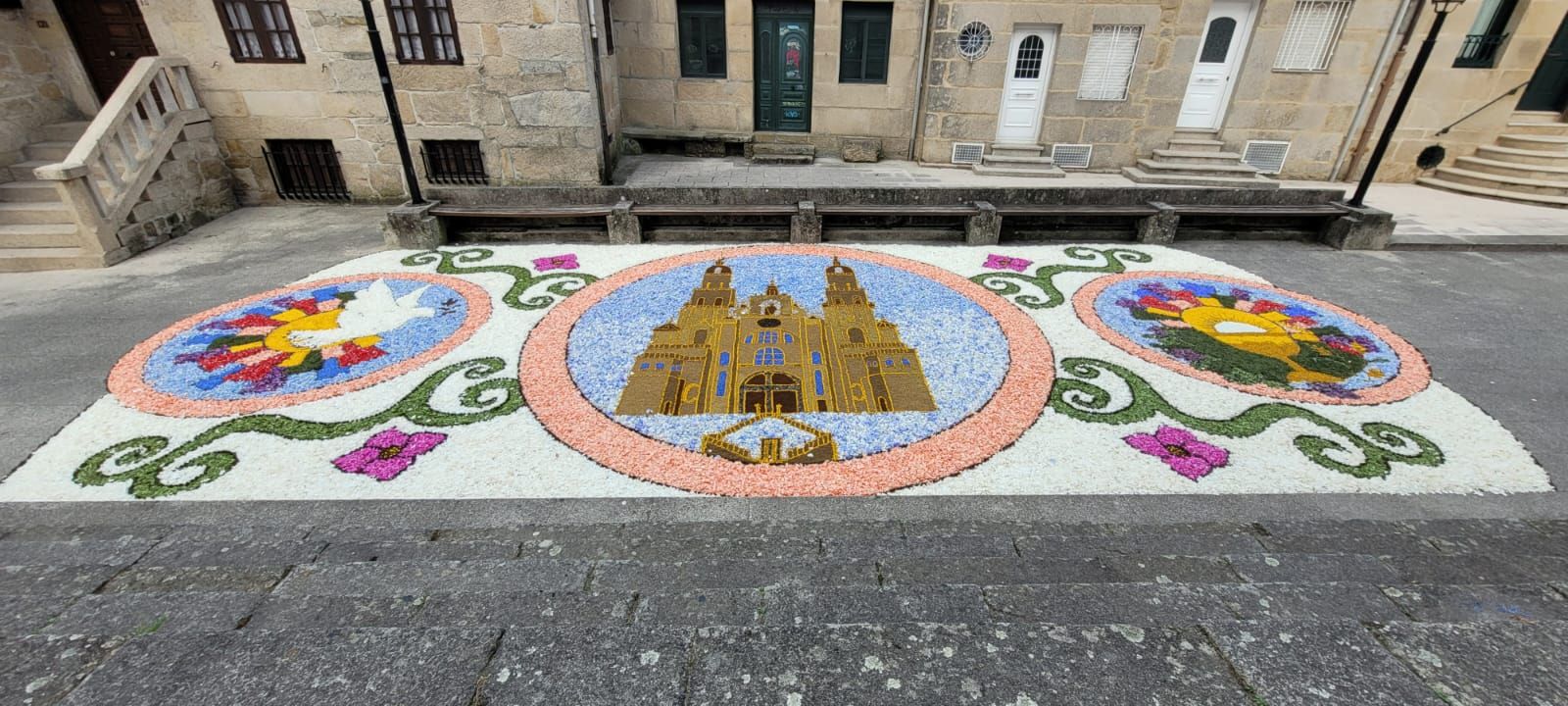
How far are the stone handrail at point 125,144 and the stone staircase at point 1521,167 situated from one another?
2073 cm

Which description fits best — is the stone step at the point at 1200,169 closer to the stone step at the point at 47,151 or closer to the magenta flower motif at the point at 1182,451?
the magenta flower motif at the point at 1182,451

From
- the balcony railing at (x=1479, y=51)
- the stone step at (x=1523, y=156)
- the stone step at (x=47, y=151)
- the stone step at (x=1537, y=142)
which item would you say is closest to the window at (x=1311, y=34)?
the balcony railing at (x=1479, y=51)

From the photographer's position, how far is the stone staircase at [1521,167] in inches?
403

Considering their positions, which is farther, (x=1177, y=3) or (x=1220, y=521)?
(x=1177, y=3)

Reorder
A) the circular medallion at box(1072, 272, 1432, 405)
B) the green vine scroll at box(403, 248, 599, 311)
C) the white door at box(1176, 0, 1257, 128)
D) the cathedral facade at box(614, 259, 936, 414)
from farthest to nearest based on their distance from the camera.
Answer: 1. the white door at box(1176, 0, 1257, 128)
2. the green vine scroll at box(403, 248, 599, 311)
3. the circular medallion at box(1072, 272, 1432, 405)
4. the cathedral facade at box(614, 259, 936, 414)

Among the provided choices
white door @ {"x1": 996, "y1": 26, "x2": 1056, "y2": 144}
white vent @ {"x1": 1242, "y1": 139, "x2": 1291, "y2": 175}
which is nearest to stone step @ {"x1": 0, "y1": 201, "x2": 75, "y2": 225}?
white door @ {"x1": 996, "y1": 26, "x2": 1056, "y2": 144}

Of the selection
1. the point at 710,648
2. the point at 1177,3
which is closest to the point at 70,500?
the point at 710,648

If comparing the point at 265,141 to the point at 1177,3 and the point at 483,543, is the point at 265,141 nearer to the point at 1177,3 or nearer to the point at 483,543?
the point at 483,543

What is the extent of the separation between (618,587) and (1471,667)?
2769mm

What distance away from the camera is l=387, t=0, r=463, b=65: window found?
874cm

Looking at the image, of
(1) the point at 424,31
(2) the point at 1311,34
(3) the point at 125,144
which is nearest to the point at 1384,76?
(2) the point at 1311,34

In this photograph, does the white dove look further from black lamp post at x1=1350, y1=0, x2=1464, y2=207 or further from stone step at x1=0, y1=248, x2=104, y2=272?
black lamp post at x1=1350, y1=0, x2=1464, y2=207

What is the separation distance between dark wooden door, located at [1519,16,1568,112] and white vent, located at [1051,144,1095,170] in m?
7.97

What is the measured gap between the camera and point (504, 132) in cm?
938
